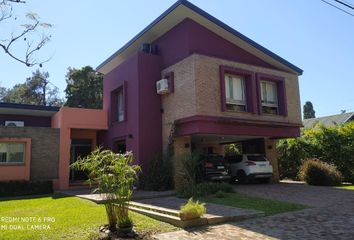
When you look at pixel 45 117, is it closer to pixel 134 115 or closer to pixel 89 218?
pixel 134 115

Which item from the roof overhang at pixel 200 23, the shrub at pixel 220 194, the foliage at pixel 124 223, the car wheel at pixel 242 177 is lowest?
the foliage at pixel 124 223

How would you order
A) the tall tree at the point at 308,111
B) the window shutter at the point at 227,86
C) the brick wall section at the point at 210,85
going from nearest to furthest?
1. the brick wall section at the point at 210,85
2. the window shutter at the point at 227,86
3. the tall tree at the point at 308,111

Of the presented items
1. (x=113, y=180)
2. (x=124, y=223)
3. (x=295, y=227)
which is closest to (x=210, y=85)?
(x=295, y=227)

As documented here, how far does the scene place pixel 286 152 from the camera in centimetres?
2278

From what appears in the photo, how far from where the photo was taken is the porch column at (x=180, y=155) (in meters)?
16.6

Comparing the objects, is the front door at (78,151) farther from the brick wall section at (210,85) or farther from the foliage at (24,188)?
the brick wall section at (210,85)

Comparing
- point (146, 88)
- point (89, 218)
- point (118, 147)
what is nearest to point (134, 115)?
point (146, 88)

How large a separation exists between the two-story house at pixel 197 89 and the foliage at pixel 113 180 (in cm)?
812

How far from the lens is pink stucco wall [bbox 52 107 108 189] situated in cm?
1959

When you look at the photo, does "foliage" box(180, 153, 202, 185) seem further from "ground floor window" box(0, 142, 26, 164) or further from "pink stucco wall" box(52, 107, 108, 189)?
"ground floor window" box(0, 142, 26, 164)

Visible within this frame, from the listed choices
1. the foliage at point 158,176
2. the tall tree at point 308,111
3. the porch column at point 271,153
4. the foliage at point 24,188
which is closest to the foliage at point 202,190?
the foliage at point 158,176

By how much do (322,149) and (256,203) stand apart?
11819 millimetres

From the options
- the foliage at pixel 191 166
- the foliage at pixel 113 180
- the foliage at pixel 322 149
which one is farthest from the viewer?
the foliage at pixel 322 149

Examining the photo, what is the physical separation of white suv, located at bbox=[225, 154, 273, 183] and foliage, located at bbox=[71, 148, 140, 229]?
11.3 m
